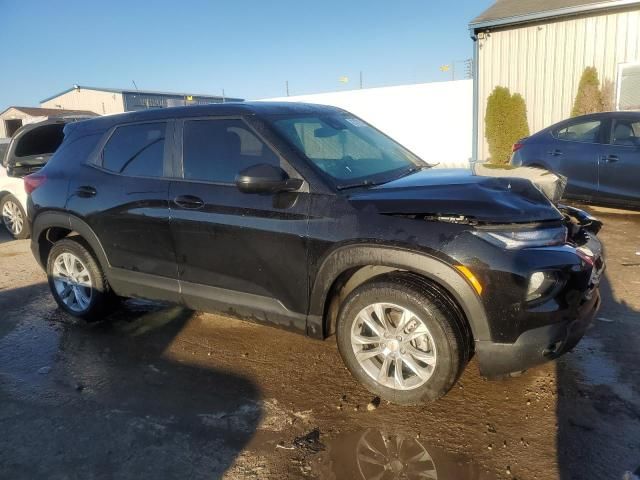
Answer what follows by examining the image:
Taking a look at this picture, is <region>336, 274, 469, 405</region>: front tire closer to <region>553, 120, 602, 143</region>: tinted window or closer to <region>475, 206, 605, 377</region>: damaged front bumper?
<region>475, 206, 605, 377</region>: damaged front bumper

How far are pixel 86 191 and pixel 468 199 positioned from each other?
3078 mm

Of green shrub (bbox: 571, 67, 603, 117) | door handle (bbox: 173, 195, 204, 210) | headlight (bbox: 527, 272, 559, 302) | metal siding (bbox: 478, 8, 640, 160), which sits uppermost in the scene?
metal siding (bbox: 478, 8, 640, 160)

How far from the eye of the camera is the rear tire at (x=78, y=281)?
14.6 feet

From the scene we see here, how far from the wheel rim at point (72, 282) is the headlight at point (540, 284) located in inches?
140

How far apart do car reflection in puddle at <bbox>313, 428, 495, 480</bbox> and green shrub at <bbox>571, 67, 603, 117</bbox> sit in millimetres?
10832

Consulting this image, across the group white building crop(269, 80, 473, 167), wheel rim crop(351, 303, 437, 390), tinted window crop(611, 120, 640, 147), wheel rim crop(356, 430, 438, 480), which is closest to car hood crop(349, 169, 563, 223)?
wheel rim crop(351, 303, 437, 390)

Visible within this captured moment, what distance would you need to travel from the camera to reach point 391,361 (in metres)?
3.09

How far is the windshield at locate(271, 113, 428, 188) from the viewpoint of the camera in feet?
11.3

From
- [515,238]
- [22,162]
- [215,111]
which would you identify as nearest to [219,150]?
[215,111]

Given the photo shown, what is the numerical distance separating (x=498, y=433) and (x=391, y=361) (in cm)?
69

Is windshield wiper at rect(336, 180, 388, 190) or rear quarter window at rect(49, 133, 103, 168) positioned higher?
rear quarter window at rect(49, 133, 103, 168)

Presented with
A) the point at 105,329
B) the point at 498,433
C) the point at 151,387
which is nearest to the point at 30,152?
the point at 105,329

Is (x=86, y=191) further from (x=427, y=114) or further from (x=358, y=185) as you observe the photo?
(x=427, y=114)

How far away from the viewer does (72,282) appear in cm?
464
